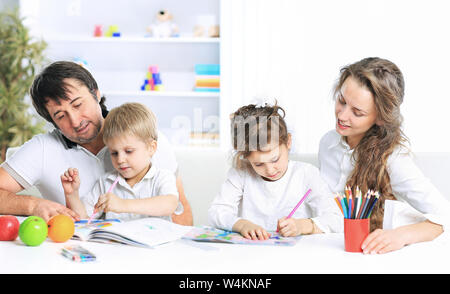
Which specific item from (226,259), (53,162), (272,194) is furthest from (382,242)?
(53,162)

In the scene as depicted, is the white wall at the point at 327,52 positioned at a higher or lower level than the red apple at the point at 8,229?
higher

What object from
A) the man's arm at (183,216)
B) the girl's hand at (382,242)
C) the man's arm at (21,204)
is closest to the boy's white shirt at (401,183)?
the girl's hand at (382,242)

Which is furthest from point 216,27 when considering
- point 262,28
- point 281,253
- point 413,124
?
point 281,253

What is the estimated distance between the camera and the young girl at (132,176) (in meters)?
1.51

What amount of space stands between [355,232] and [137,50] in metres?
3.69

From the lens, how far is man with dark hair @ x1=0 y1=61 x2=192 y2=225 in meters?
1.63

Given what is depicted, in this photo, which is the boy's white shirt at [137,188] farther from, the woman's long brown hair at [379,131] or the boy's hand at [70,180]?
the woman's long brown hair at [379,131]

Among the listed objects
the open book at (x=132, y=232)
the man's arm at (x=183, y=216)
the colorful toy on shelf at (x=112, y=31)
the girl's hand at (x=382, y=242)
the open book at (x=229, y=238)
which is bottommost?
the man's arm at (x=183, y=216)

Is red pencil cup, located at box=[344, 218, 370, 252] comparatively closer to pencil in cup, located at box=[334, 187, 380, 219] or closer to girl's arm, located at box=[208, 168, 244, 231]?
pencil in cup, located at box=[334, 187, 380, 219]

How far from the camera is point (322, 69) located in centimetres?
407

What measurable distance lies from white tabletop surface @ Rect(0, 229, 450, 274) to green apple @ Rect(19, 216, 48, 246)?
0.05 ft

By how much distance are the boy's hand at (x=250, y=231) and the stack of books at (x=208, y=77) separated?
300 cm

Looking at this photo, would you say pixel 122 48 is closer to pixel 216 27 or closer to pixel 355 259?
pixel 216 27

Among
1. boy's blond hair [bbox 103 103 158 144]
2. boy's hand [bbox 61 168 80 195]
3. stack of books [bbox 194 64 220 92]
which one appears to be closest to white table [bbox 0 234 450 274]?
boy's hand [bbox 61 168 80 195]
